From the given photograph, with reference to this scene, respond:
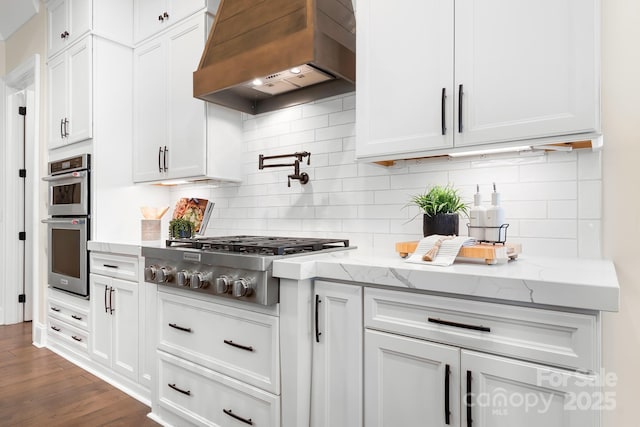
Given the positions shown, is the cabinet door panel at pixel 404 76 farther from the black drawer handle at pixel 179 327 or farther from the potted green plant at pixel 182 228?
the potted green plant at pixel 182 228

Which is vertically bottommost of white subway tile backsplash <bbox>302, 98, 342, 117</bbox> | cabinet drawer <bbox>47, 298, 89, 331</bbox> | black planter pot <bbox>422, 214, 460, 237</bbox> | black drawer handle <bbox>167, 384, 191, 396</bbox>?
black drawer handle <bbox>167, 384, 191, 396</bbox>

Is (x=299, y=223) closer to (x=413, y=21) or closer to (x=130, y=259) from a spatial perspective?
(x=130, y=259)

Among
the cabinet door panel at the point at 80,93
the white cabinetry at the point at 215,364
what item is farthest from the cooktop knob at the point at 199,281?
the cabinet door panel at the point at 80,93

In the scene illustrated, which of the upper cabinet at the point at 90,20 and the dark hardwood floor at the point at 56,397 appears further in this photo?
the upper cabinet at the point at 90,20

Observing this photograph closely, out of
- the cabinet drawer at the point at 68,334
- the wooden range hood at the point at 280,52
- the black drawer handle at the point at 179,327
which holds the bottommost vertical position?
the cabinet drawer at the point at 68,334

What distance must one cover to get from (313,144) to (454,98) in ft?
3.41

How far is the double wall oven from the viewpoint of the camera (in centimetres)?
295

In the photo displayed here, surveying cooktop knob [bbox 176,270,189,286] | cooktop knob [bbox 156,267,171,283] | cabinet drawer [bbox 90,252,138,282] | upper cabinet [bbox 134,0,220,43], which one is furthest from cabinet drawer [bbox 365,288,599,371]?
upper cabinet [bbox 134,0,220,43]

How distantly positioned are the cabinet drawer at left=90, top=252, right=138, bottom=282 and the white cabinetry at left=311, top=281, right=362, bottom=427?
1.50 m

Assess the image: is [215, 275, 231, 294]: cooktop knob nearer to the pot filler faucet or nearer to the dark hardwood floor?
the pot filler faucet

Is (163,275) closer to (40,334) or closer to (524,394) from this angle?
(524,394)

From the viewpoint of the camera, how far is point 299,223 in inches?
97.3

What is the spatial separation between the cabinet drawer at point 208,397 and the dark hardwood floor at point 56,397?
299 millimetres

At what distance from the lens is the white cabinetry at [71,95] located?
300cm
